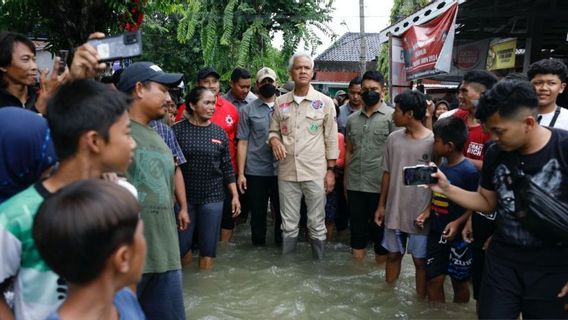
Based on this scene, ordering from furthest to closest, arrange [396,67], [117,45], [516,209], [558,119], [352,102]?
[396,67]
[352,102]
[558,119]
[516,209]
[117,45]

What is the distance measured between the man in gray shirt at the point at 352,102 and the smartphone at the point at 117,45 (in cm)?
391

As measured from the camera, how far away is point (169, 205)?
8.52 ft

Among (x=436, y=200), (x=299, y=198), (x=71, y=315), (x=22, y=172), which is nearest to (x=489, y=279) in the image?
(x=436, y=200)

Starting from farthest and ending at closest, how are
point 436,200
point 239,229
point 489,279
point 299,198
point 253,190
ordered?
point 239,229 < point 253,190 < point 299,198 < point 436,200 < point 489,279

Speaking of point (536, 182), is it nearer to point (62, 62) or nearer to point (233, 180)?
point (62, 62)

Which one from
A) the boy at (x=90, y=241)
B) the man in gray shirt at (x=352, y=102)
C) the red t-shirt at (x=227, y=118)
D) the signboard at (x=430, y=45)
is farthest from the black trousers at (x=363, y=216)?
the signboard at (x=430, y=45)

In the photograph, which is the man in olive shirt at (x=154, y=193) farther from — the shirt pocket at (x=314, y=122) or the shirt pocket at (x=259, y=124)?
the shirt pocket at (x=259, y=124)

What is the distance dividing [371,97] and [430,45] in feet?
13.2

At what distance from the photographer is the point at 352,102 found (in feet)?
20.3

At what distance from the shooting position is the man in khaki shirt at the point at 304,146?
15.9 ft

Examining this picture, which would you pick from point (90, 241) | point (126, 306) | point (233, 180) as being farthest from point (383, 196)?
point (90, 241)

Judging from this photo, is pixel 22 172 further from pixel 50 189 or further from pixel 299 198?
pixel 299 198

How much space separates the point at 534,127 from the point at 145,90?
2045mm

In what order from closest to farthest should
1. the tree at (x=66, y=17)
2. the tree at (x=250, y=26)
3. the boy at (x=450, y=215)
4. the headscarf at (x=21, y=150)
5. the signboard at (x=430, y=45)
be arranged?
the headscarf at (x=21, y=150), the boy at (x=450, y=215), the tree at (x=66, y=17), the signboard at (x=430, y=45), the tree at (x=250, y=26)
